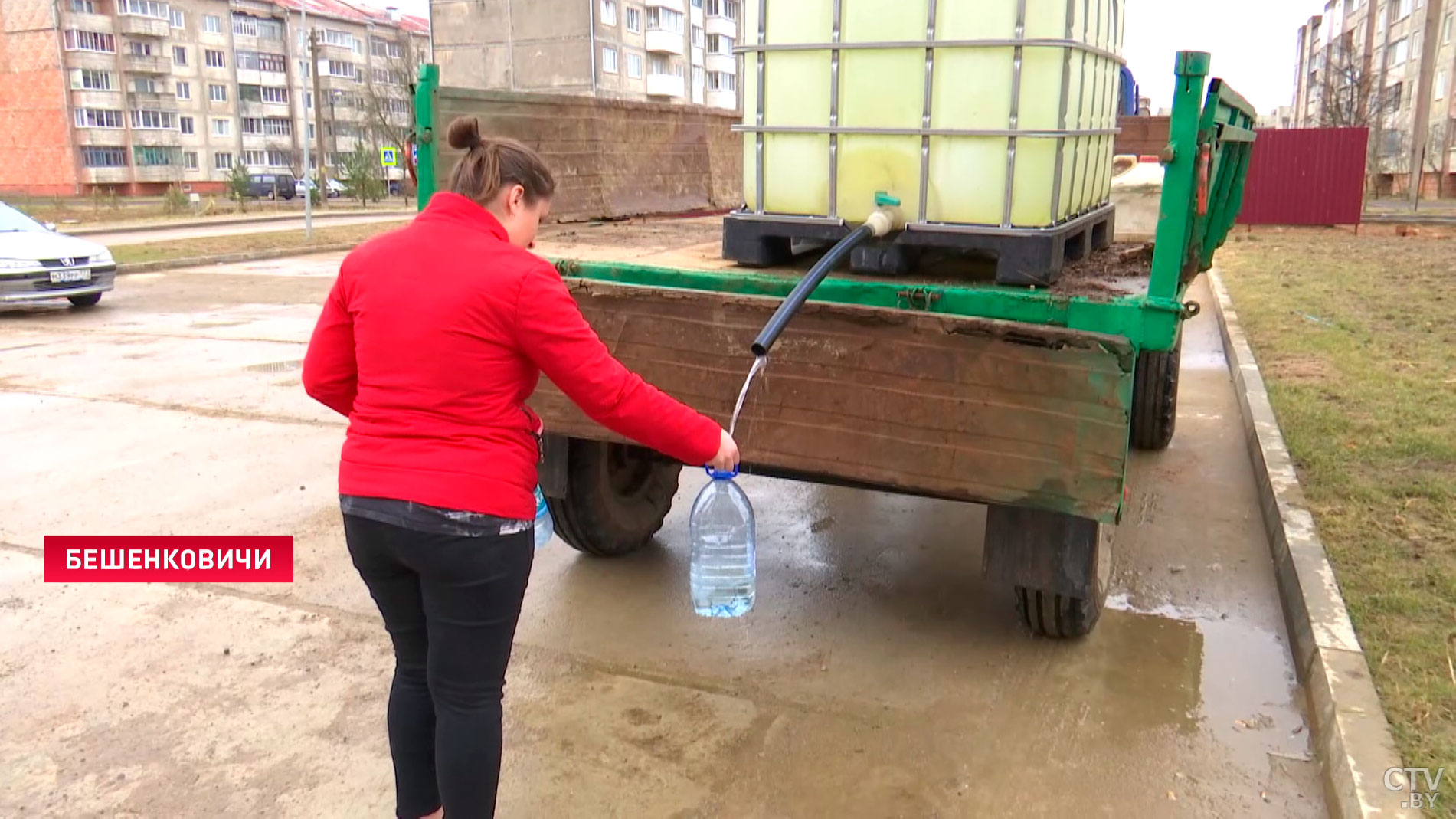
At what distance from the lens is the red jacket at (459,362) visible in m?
2.07

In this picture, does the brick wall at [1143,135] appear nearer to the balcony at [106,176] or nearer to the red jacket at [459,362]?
the red jacket at [459,362]

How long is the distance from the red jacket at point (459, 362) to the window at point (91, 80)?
2479 inches

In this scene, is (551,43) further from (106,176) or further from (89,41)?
(89,41)

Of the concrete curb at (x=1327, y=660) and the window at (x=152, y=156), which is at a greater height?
the window at (x=152, y=156)

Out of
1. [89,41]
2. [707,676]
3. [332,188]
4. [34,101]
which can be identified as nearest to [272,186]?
[332,188]

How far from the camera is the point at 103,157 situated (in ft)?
179

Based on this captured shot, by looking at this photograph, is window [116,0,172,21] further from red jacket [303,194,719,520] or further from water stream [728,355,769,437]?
red jacket [303,194,719,520]

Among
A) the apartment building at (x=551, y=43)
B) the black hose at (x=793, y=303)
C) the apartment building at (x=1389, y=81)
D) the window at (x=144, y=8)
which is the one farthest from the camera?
the window at (x=144, y=8)

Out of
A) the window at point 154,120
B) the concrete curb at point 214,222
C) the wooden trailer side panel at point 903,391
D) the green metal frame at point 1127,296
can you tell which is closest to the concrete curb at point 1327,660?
the wooden trailer side panel at point 903,391

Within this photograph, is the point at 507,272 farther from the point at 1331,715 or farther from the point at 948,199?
the point at 1331,715

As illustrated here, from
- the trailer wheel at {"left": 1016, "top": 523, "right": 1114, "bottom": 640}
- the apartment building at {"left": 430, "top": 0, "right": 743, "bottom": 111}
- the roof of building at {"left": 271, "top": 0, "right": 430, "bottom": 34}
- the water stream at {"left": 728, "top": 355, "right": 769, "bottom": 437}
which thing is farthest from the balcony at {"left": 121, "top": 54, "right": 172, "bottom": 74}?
the trailer wheel at {"left": 1016, "top": 523, "right": 1114, "bottom": 640}

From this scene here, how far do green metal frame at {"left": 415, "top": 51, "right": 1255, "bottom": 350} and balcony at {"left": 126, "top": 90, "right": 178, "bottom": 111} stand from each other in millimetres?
62803

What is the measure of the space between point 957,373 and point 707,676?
1.39m

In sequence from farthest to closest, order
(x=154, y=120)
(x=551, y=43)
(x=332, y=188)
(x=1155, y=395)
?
1. (x=154, y=120)
2. (x=332, y=188)
3. (x=551, y=43)
4. (x=1155, y=395)
